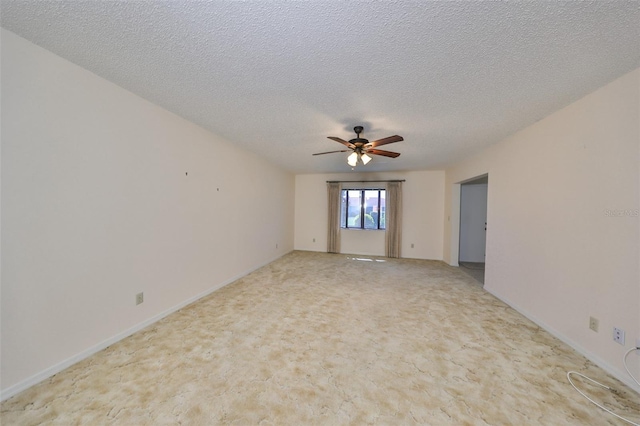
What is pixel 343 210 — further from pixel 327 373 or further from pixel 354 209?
pixel 327 373

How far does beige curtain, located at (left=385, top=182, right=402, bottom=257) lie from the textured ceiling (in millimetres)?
3382

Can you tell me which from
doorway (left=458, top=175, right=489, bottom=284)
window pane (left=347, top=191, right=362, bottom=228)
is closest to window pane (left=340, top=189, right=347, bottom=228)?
window pane (left=347, top=191, right=362, bottom=228)

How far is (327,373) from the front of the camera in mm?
1714

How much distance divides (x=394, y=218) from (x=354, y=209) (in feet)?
3.77

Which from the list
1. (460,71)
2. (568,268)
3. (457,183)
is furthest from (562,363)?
(457,183)

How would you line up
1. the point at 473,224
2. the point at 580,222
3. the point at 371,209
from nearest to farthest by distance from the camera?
the point at 580,222 → the point at 473,224 → the point at 371,209

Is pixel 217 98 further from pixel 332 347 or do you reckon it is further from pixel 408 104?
pixel 332 347

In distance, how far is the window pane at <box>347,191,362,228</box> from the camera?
641cm

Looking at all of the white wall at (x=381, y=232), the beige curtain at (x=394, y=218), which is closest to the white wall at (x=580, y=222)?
the white wall at (x=381, y=232)

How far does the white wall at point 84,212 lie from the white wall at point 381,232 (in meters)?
3.76

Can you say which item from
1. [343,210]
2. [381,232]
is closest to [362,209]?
[343,210]

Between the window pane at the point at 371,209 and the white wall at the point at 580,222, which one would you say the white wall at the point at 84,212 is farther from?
the window pane at the point at 371,209

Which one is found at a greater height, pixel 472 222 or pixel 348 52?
pixel 348 52

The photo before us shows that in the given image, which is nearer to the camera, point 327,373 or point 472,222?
point 327,373
